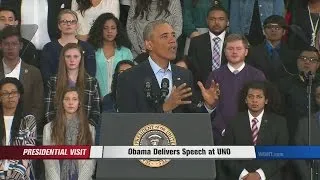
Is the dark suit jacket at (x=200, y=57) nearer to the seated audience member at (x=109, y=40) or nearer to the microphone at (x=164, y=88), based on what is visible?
the seated audience member at (x=109, y=40)

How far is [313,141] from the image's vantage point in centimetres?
774

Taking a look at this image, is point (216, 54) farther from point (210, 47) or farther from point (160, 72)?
point (160, 72)

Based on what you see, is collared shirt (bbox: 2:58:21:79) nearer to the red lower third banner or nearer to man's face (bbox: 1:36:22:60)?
man's face (bbox: 1:36:22:60)

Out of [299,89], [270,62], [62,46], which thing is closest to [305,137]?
[299,89]

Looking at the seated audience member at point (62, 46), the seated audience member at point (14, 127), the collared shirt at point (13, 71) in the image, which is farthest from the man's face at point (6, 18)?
the seated audience member at point (14, 127)

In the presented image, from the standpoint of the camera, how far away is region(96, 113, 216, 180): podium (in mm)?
5016

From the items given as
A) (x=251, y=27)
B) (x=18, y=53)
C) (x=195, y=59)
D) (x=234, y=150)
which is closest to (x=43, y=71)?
(x=18, y=53)

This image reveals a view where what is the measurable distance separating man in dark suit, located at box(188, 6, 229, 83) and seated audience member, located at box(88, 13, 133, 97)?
79 cm

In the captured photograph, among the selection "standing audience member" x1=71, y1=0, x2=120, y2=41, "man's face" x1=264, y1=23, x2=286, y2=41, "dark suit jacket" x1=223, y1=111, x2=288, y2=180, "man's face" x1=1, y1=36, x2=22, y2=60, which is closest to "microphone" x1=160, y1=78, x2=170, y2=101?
"dark suit jacket" x1=223, y1=111, x2=288, y2=180

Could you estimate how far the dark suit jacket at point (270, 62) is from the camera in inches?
355

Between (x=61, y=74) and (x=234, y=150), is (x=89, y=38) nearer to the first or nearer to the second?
(x=61, y=74)

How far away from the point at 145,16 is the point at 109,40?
0.65 meters

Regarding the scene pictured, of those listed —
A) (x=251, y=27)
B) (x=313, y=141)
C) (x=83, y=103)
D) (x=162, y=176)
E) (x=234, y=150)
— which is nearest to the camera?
(x=162, y=176)

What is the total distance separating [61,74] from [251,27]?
2.63 meters
